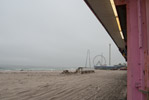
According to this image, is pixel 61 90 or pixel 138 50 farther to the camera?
pixel 61 90

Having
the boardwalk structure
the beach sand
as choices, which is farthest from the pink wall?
the beach sand

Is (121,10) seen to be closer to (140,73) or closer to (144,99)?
(140,73)

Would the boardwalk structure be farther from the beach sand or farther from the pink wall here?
the beach sand

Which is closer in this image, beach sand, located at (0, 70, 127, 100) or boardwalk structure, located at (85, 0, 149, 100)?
boardwalk structure, located at (85, 0, 149, 100)

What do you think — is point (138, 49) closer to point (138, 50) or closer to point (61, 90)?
point (138, 50)

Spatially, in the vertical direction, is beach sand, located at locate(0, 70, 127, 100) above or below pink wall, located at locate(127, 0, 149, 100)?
below

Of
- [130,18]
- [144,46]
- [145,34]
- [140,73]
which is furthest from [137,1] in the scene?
[140,73]

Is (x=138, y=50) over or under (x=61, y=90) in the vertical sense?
over

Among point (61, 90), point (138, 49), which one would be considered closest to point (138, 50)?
point (138, 49)

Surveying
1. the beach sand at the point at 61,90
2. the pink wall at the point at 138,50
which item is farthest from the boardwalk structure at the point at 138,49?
the beach sand at the point at 61,90

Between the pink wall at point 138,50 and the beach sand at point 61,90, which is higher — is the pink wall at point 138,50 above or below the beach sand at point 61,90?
above

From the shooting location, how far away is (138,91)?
6.21 ft

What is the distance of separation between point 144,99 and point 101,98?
335 cm

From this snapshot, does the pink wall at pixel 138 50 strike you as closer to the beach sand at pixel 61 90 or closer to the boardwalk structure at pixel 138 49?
the boardwalk structure at pixel 138 49
